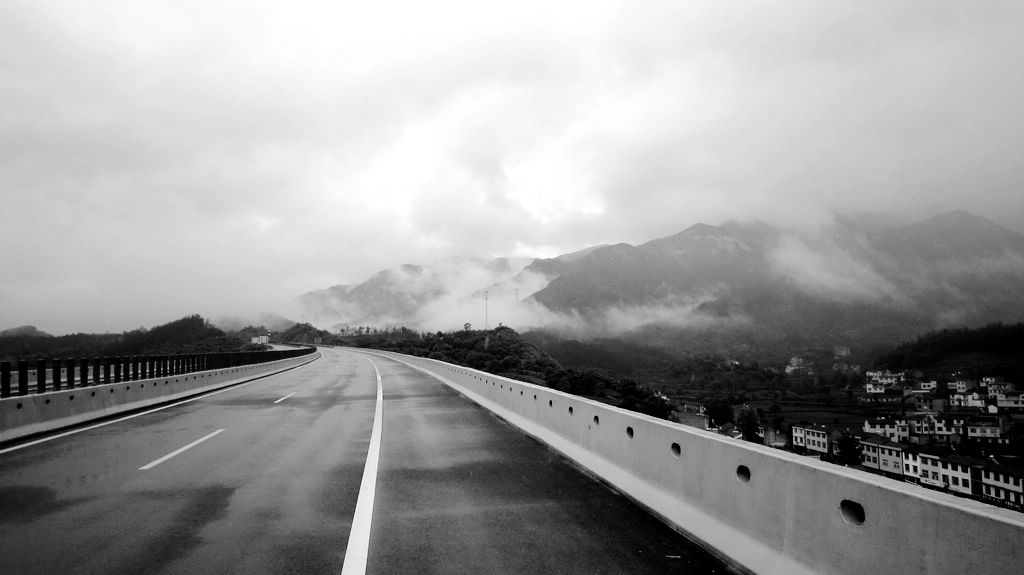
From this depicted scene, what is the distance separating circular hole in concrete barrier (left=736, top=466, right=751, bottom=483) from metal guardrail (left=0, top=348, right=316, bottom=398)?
1519cm

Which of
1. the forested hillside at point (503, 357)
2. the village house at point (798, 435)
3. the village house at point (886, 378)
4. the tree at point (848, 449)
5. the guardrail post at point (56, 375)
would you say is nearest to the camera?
the tree at point (848, 449)

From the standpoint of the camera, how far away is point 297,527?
530cm

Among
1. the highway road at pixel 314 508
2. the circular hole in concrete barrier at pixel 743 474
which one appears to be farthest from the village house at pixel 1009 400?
the circular hole in concrete barrier at pixel 743 474

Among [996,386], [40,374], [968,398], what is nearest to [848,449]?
[968,398]

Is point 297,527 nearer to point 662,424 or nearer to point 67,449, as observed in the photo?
point 662,424

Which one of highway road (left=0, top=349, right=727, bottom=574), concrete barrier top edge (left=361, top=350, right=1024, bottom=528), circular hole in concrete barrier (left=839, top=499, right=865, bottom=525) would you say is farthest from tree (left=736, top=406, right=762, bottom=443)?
circular hole in concrete barrier (left=839, top=499, right=865, bottom=525)

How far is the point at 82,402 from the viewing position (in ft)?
42.8

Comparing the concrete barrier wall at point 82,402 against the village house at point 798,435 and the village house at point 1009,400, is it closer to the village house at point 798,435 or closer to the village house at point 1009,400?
the village house at point 798,435

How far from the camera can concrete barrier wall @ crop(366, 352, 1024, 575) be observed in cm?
271

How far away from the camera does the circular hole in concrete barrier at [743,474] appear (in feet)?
14.9

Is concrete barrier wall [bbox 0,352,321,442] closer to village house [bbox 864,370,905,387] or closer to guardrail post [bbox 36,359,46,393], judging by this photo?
guardrail post [bbox 36,359,46,393]

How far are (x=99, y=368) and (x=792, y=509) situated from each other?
63.1ft

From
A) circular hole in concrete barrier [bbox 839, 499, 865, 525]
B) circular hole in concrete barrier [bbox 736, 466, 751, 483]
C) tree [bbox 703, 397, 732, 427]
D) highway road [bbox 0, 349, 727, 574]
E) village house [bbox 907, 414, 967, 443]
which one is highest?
circular hole in concrete barrier [bbox 839, 499, 865, 525]

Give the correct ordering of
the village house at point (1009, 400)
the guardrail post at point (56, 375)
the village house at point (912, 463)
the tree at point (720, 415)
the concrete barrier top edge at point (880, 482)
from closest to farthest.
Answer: the concrete barrier top edge at point (880, 482)
the village house at point (912, 463)
the guardrail post at point (56, 375)
the village house at point (1009, 400)
the tree at point (720, 415)
